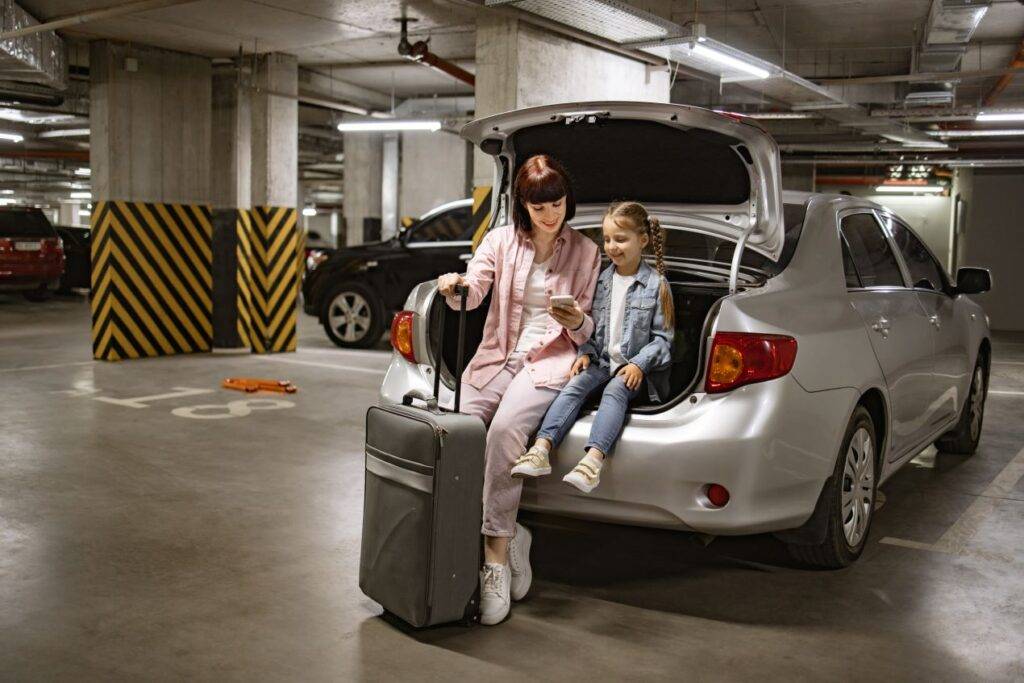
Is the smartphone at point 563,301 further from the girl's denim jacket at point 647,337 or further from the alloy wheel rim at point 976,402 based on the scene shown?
the alloy wheel rim at point 976,402

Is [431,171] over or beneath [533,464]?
over

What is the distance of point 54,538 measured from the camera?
13.5 ft

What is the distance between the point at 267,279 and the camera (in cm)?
1159

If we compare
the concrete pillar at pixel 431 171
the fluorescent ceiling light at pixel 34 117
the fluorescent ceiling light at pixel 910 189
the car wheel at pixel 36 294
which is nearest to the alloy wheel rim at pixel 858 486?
the concrete pillar at pixel 431 171

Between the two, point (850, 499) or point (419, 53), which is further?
point (419, 53)

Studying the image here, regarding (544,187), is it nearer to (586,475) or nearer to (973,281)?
(586,475)

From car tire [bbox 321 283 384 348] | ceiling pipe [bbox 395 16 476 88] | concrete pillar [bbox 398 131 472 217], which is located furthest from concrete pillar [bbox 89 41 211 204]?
concrete pillar [bbox 398 131 472 217]

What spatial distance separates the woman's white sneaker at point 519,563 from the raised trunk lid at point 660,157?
1324 mm

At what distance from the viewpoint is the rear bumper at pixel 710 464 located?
10.5 feet

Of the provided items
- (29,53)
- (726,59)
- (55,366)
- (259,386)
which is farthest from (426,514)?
(29,53)

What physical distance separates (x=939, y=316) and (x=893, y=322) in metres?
0.90

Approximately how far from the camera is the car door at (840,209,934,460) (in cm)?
396

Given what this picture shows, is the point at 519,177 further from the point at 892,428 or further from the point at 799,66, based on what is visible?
the point at 799,66

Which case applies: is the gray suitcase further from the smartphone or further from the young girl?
the smartphone
